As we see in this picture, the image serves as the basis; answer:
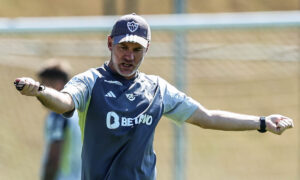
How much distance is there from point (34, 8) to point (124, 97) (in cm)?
880

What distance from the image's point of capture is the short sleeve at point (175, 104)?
4.70 meters

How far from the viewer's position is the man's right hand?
12.2 feet

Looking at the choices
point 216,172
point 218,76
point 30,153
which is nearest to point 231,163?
point 216,172

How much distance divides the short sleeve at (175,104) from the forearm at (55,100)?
74 centimetres

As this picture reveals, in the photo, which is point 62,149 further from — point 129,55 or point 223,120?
point 129,55

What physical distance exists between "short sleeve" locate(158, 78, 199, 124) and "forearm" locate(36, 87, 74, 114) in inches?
29.1

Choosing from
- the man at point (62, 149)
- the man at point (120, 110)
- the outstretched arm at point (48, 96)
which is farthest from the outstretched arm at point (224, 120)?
the man at point (62, 149)

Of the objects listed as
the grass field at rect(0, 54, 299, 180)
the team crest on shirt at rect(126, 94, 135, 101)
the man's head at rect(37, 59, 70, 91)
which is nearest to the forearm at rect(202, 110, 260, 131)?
the team crest on shirt at rect(126, 94, 135, 101)

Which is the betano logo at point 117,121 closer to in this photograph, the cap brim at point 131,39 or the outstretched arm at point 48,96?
the outstretched arm at point 48,96

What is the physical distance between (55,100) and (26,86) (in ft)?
1.01

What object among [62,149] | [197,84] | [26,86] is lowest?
[62,149]

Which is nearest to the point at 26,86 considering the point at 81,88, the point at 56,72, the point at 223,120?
the point at 81,88

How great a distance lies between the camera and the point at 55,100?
399 centimetres

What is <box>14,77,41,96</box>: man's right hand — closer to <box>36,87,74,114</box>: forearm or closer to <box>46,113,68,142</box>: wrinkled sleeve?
<box>36,87,74,114</box>: forearm
